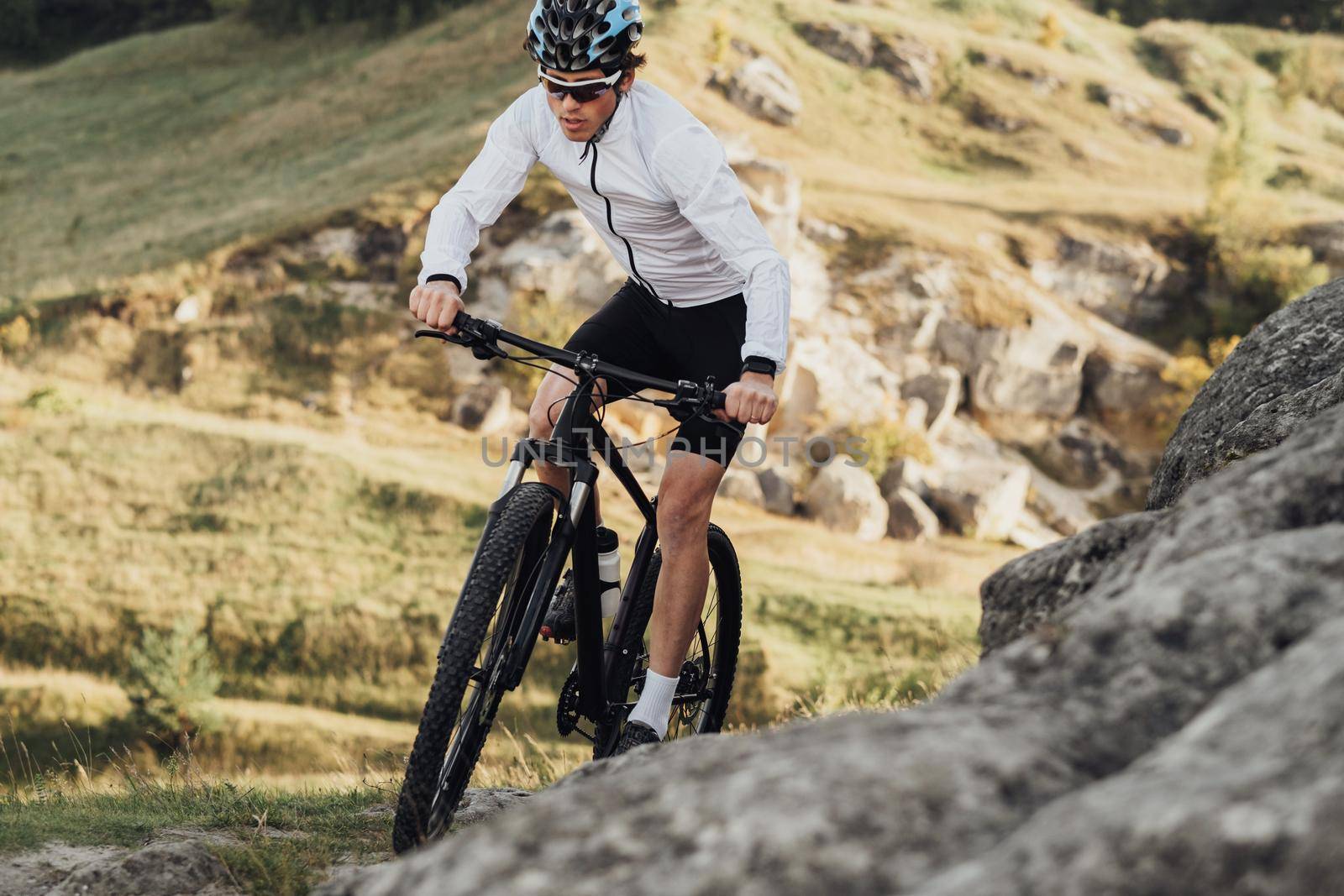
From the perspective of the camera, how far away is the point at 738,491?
2617cm

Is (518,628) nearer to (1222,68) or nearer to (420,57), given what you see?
(420,57)

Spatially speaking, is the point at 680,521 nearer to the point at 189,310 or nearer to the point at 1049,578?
the point at 1049,578

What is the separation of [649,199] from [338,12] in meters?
57.8

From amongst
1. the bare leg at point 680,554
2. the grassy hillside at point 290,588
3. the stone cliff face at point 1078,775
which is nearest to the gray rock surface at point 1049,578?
the stone cliff face at point 1078,775

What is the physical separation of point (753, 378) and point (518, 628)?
4.27 ft

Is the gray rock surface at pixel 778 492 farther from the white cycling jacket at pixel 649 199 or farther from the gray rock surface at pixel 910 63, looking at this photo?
the gray rock surface at pixel 910 63

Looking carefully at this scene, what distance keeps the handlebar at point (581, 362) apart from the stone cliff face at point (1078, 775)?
182cm

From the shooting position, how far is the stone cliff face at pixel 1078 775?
169 centimetres

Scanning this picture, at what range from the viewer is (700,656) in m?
5.70

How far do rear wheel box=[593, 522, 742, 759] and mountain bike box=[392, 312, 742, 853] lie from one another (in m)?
0.01

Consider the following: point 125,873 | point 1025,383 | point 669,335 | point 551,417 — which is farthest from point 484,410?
point 125,873

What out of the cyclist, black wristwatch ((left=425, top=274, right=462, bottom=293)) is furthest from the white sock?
black wristwatch ((left=425, top=274, right=462, bottom=293))

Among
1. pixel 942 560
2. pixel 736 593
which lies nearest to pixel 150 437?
pixel 942 560

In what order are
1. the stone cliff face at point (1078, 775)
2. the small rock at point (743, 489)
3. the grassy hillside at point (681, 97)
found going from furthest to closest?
1. the grassy hillside at point (681, 97)
2. the small rock at point (743, 489)
3. the stone cliff face at point (1078, 775)
